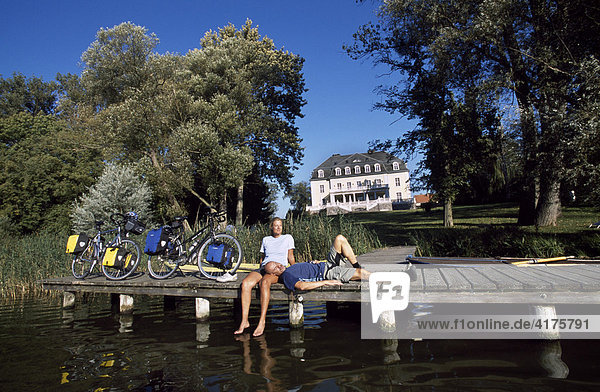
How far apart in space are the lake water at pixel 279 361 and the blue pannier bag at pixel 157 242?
1446 millimetres

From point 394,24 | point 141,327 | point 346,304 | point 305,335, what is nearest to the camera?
point 305,335

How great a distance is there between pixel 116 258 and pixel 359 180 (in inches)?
2694

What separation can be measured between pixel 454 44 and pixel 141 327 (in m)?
13.1

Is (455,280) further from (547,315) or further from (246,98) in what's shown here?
(246,98)

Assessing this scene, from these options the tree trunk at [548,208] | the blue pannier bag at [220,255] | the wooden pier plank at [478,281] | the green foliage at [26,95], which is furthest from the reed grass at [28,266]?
the green foliage at [26,95]

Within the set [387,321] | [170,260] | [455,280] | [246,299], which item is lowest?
[387,321]

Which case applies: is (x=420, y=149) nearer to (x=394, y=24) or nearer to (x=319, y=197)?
(x=394, y=24)

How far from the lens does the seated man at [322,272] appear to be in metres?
6.57

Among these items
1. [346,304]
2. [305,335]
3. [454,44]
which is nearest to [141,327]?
[305,335]

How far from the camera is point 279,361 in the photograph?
17.6 ft

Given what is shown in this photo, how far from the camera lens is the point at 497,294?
5441mm

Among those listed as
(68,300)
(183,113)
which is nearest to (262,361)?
(68,300)

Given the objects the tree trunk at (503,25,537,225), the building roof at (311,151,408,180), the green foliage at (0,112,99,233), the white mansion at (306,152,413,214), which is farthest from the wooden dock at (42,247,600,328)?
the building roof at (311,151,408,180)

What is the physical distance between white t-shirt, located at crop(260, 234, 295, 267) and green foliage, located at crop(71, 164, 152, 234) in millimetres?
14715
